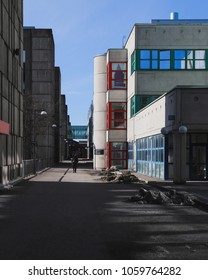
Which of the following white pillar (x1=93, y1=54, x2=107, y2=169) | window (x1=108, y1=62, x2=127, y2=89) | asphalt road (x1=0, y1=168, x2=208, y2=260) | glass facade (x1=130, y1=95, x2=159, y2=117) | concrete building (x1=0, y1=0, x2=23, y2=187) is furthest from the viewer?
white pillar (x1=93, y1=54, x2=107, y2=169)

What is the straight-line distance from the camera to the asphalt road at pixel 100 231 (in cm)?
821

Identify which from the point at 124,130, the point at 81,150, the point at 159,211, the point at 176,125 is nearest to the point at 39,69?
the point at 124,130

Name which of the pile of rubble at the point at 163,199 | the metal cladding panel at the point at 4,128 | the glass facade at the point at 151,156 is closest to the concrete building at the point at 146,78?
the glass facade at the point at 151,156

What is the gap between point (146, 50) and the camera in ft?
144

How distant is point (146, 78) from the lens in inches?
1745

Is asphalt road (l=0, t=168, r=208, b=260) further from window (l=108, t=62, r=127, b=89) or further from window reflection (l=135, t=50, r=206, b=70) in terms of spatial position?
window (l=108, t=62, r=127, b=89)

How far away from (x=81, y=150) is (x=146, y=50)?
400 ft

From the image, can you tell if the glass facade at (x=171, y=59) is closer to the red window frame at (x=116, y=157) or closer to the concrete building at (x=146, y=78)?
the concrete building at (x=146, y=78)

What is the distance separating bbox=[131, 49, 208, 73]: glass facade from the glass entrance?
15976 mm

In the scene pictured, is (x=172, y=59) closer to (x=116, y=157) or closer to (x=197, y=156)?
(x=116, y=157)

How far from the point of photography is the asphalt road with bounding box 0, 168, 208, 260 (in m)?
8.21

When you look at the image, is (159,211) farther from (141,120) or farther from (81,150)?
(81,150)

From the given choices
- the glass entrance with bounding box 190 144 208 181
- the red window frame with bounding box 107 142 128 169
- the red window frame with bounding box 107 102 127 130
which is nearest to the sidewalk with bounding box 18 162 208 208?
the glass entrance with bounding box 190 144 208 181

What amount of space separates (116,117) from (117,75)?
4.31m
